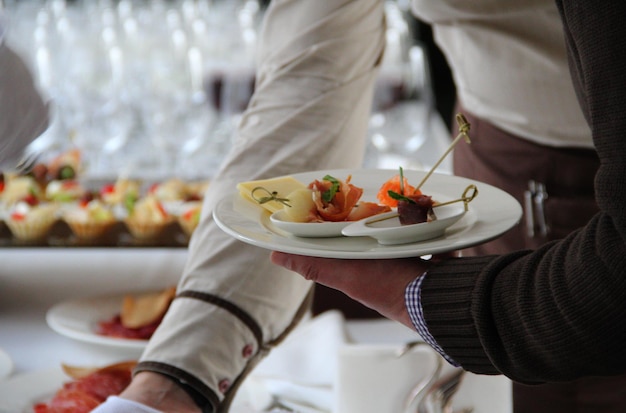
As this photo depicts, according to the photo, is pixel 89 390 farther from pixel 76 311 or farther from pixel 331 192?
pixel 331 192

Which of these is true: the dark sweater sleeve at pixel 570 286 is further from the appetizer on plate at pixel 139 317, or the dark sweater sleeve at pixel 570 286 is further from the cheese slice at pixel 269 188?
the appetizer on plate at pixel 139 317

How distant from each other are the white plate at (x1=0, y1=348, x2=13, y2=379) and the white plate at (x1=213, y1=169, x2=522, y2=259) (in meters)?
0.66

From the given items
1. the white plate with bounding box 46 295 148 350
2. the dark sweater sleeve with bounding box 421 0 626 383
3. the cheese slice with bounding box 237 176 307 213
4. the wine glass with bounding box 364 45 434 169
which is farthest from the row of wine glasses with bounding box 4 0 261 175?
the dark sweater sleeve with bounding box 421 0 626 383

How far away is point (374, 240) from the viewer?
755mm

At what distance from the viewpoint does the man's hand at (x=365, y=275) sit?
0.79 m

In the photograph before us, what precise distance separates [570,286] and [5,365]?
94cm

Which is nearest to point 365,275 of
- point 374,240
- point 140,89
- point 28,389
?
point 374,240

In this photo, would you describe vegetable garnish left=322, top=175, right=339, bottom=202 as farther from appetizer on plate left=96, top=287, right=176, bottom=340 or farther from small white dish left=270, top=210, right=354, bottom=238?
appetizer on plate left=96, top=287, right=176, bottom=340

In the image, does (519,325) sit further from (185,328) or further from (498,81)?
(498,81)

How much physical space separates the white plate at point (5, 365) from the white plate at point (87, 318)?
10 cm

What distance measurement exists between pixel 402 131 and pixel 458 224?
1.65 m

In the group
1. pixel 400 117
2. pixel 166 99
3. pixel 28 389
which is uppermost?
pixel 28 389

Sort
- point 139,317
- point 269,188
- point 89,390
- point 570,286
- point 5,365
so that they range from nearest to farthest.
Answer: point 570,286 < point 269,188 < point 89,390 < point 5,365 < point 139,317

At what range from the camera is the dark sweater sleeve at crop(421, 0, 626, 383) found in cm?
67
